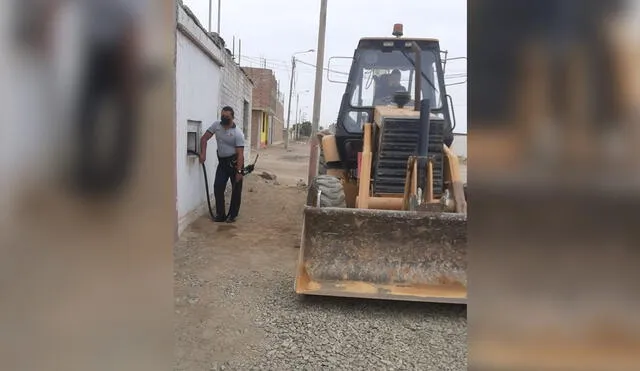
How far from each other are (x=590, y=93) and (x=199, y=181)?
22.2 ft

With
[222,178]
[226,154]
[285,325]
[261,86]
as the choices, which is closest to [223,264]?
[285,325]

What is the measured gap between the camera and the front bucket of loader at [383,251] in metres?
4.00

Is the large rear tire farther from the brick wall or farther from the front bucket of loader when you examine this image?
the brick wall

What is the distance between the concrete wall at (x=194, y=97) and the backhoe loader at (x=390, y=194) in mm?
1682

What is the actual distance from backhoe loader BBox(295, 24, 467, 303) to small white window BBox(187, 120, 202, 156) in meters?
1.73

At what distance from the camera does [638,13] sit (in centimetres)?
84

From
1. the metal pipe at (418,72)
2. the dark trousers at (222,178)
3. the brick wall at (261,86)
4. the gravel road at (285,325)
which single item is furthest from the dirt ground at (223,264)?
the brick wall at (261,86)

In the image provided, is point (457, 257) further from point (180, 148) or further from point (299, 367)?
point (180, 148)

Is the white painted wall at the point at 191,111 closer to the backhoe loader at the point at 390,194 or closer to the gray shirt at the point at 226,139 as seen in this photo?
the gray shirt at the point at 226,139

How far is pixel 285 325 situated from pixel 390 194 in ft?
6.47

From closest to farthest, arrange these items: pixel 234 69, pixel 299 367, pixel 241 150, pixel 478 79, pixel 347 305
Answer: pixel 478 79 → pixel 299 367 → pixel 347 305 → pixel 241 150 → pixel 234 69

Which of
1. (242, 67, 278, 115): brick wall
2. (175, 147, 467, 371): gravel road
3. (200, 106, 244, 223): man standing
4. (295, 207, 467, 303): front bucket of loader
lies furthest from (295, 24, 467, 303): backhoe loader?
(242, 67, 278, 115): brick wall

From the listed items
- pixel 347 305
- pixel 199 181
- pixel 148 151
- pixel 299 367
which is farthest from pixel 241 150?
pixel 148 151

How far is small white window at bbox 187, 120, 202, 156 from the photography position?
6.60 metres
